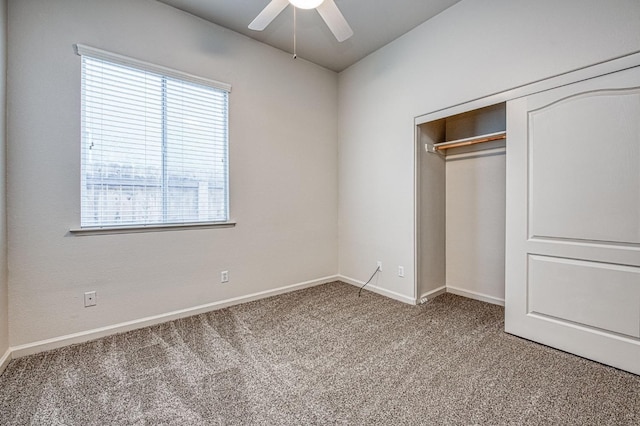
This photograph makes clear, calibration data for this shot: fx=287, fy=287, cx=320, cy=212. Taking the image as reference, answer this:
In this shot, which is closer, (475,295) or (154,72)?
(154,72)

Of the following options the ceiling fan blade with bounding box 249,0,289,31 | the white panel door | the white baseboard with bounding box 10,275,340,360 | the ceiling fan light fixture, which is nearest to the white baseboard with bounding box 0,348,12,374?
the white baseboard with bounding box 10,275,340,360

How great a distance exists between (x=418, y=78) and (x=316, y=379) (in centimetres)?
295

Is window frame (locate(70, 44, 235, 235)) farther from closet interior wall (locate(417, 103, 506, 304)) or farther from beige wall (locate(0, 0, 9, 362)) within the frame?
closet interior wall (locate(417, 103, 506, 304))

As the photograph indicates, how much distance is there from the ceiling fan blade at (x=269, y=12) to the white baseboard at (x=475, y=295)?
3.38 metres

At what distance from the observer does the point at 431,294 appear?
3.38 metres

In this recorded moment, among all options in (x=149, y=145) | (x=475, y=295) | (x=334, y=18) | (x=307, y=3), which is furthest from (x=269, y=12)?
(x=475, y=295)

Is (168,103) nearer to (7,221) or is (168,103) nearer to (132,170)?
(132,170)

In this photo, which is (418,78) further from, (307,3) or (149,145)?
(149,145)

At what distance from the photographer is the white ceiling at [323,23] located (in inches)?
104

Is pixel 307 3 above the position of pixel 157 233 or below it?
above

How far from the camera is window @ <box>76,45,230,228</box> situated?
2342 millimetres

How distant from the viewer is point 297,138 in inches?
142

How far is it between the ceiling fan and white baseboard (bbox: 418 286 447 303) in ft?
8.90

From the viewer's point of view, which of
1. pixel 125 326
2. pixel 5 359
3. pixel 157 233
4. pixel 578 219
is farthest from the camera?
pixel 157 233
